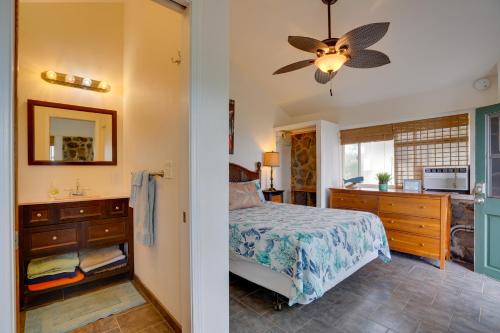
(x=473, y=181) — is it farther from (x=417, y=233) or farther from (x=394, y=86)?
(x=394, y=86)

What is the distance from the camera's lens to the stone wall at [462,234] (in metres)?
3.11

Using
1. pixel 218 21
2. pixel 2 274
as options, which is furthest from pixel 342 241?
pixel 2 274

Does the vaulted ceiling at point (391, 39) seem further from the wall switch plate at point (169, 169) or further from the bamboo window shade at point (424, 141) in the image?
the wall switch plate at point (169, 169)

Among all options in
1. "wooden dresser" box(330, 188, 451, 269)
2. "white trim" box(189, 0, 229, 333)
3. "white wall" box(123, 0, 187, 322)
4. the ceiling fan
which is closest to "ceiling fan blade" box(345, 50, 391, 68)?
the ceiling fan

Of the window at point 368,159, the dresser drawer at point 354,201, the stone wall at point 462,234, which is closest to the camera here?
the stone wall at point 462,234

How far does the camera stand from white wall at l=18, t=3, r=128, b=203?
2436mm

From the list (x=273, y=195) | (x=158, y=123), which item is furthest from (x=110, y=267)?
(x=273, y=195)

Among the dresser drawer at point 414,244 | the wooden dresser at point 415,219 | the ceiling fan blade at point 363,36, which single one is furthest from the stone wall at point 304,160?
the ceiling fan blade at point 363,36

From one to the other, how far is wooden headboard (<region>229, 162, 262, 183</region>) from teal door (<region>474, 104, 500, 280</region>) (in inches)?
117

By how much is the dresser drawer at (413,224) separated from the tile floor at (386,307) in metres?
0.48

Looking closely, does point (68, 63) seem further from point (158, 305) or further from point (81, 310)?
point (158, 305)

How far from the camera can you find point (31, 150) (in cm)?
244

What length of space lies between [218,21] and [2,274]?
154cm

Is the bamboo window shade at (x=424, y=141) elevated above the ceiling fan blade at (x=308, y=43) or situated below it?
below
